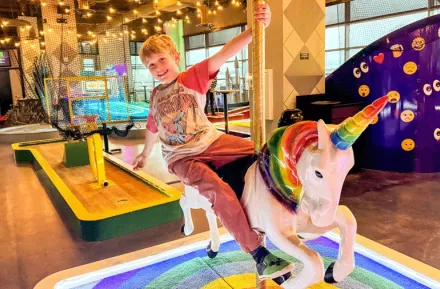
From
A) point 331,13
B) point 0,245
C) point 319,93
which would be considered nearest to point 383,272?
point 0,245

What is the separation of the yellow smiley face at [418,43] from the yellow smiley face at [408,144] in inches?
45.3

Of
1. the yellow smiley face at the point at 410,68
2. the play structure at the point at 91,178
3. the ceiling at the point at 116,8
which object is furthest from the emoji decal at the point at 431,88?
the ceiling at the point at 116,8

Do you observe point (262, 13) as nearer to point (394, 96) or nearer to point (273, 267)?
point (273, 267)

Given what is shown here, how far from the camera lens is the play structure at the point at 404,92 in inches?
184

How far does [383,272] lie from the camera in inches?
94.0

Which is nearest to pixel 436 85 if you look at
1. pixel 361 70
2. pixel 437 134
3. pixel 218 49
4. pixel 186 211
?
pixel 437 134

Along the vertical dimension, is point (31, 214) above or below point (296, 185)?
below

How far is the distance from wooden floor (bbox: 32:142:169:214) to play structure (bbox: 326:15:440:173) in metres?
3.07

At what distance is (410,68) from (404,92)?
0.30 metres

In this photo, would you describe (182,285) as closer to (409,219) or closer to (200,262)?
(200,262)

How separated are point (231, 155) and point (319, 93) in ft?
12.7

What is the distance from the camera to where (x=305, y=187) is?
1.39m

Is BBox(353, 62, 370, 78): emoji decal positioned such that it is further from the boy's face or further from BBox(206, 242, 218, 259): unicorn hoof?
the boy's face

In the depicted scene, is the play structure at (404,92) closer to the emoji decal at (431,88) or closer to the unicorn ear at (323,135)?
the emoji decal at (431,88)
